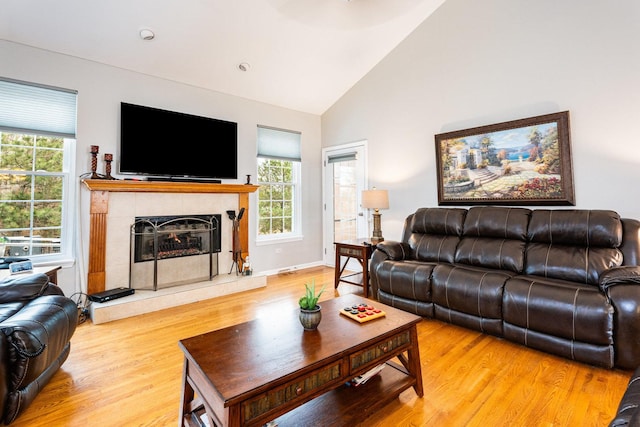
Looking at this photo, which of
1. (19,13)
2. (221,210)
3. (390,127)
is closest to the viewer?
(19,13)

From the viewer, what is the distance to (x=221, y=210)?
4.20 m

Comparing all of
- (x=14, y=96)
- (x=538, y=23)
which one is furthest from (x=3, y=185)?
(x=538, y=23)

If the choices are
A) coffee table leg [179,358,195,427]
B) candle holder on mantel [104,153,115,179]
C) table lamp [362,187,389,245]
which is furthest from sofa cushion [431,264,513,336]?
candle holder on mantel [104,153,115,179]

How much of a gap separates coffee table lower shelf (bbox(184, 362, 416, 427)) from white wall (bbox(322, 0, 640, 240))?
2718mm

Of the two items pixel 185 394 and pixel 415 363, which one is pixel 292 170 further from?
pixel 185 394

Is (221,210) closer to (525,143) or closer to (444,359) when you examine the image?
(444,359)

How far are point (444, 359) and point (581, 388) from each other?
0.78m

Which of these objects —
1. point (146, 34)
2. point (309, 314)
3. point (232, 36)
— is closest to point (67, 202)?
point (146, 34)

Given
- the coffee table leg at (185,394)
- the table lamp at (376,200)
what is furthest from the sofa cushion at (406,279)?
the coffee table leg at (185,394)

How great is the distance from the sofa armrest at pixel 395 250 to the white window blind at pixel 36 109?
3545 mm

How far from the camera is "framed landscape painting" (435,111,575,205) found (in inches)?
120

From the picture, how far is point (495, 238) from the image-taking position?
10.2ft

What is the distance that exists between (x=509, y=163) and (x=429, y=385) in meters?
2.63

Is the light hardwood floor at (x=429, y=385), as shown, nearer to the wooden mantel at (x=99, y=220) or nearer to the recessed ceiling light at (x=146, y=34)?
the wooden mantel at (x=99, y=220)
